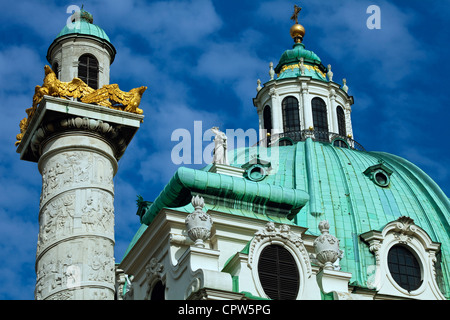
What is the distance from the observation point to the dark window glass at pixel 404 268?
43.2 m

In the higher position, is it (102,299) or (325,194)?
(325,194)

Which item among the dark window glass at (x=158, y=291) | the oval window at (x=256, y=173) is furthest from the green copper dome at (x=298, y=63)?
the dark window glass at (x=158, y=291)

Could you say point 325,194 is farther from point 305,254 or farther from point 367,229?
point 305,254

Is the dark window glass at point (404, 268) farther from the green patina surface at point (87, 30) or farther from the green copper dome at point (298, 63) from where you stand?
the green patina surface at point (87, 30)

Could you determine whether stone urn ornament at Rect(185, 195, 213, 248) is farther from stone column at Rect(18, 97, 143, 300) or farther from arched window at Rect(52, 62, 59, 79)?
arched window at Rect(52, 62, 59, 79)

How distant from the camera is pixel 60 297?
25.8 meters

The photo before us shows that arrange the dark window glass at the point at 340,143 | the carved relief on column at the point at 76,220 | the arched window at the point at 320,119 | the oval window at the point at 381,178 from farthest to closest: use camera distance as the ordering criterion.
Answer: the arched window at the point at 320,119 < the dark window glass at the point at 340,143 < the oval window at the point at 381,178 < the carved relief on column at the point at 76,220

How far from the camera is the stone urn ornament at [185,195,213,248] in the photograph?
3512 cm

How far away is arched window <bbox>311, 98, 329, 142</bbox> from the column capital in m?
26.9

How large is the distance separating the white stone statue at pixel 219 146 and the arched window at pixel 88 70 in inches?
492

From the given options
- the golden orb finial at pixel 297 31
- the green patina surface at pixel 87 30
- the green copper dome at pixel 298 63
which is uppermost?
the golden orb finial at pixel 297 31

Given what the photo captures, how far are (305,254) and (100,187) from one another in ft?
35.9
